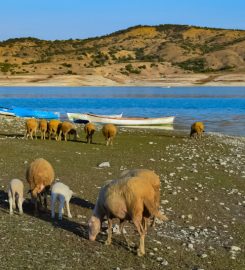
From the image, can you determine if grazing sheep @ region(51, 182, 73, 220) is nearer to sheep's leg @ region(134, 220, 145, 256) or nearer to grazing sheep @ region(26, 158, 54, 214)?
grazing sheep @ region(26, 158, 54, 214)

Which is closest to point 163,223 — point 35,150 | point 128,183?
point 128,183

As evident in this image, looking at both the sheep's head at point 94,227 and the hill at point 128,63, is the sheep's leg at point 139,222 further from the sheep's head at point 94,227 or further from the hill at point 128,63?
the hill at point 128,63

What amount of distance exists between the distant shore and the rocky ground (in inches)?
3867

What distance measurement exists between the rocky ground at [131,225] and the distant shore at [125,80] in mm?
98228

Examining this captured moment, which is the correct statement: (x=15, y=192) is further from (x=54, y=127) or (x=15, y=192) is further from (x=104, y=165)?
(x=54, y=127)

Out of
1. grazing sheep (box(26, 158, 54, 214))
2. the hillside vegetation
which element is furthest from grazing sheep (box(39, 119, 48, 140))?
the hillside vegetation

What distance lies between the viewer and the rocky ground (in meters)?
9.95

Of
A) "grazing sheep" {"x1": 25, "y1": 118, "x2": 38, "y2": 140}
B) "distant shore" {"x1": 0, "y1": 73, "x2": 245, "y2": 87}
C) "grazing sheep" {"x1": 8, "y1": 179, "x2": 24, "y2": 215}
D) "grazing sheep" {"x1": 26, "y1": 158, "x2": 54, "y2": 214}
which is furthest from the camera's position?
"distant shore" {"x1": 0, "y1": 73, "x2": 245, "y2": 87}

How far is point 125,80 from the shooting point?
132 meters

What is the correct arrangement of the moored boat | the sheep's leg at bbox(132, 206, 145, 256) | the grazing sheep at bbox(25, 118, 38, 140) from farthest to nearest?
the moored boat
the grazing sheep at bbox(25, 118, 38, 140)
the sheep's leg at bbox(132, 206, 145, 256)

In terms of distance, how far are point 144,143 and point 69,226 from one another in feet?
56.0

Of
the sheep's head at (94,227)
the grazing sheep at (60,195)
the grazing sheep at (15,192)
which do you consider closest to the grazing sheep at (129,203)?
the sheep's head at (94,227)

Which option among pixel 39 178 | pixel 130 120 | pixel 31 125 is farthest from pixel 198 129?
pixel 39 178

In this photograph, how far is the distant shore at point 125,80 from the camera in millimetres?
121812
